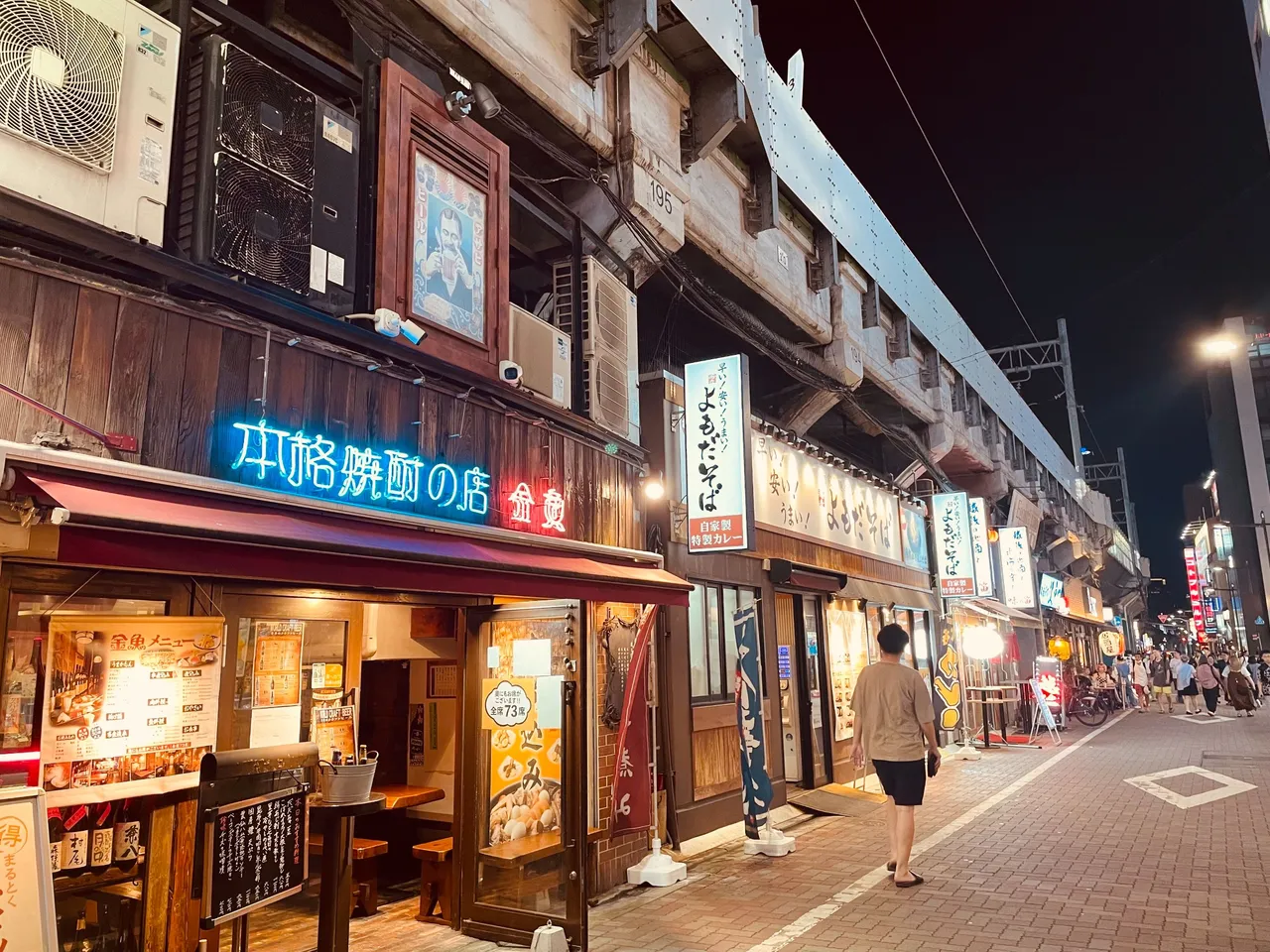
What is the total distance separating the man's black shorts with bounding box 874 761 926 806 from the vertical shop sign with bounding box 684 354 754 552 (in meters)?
3.19

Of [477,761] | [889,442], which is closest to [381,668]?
[477,761]

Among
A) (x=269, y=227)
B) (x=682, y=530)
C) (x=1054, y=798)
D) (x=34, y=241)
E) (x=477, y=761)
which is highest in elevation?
(x=269, y=227)

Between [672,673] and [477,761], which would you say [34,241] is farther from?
[672,673]

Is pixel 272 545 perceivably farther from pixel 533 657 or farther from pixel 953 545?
pixel 953 545

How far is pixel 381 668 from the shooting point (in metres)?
9.70

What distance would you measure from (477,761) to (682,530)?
4401 mm

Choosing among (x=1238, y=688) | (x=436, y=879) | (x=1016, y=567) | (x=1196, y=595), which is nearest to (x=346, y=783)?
(x=436, y=879)

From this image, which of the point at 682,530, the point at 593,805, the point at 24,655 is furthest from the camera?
the point at 682,530

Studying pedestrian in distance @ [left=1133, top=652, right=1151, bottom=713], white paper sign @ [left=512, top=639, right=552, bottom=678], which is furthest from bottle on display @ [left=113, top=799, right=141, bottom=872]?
pedestrian in distance @ [left=1133, top=652, right=1151, bottom=713]

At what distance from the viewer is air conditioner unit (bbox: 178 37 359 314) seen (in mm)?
5637

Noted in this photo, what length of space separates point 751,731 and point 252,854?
5913 mm

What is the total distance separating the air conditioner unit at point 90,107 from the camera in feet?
15.0

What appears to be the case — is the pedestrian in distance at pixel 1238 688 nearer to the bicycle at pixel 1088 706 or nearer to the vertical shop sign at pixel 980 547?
the bicycle at pixel 1088 706

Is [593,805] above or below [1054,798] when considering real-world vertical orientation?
above
